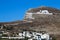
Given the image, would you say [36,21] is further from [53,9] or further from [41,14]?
[53,9]

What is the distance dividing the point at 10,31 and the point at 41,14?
1264cm

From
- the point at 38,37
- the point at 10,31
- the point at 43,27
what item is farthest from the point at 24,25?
the point at 38,37

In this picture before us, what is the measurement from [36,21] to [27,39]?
1210 centimetres

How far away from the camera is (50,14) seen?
147 feet

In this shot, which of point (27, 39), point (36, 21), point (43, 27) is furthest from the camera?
point (36, 21)

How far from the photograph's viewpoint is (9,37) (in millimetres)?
29359

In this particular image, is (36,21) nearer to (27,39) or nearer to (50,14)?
(50,14)

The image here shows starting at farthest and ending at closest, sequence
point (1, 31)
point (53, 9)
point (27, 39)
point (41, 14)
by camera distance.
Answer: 1. point (53, 9)
2. point (41, 14)
3. point (1, 31)
4. point (27, 39)

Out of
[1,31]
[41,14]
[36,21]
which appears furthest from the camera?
[41,14]

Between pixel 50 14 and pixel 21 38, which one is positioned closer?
pixel 21 38

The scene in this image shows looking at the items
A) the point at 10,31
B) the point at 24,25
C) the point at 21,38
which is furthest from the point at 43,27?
the point at 21,38

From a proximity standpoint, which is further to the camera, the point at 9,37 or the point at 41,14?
the point at 41,14

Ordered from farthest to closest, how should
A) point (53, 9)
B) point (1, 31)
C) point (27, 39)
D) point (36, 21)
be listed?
1. point (53, 9)
2. point (36, 21)
3. point (1, 31)
4. point (27, 39)

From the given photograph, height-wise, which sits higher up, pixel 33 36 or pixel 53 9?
pixel 53 9
